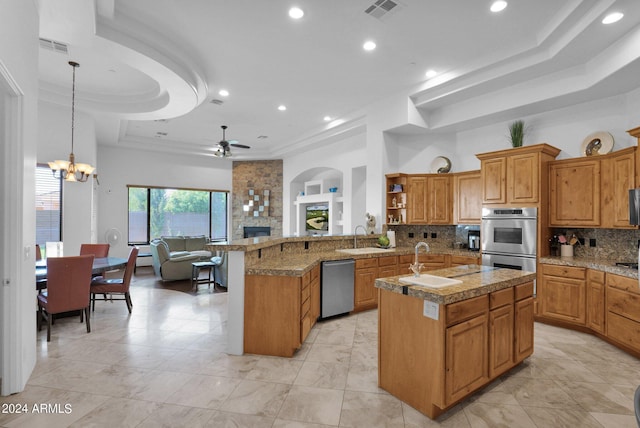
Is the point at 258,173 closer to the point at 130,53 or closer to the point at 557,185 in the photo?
the point at 130,53

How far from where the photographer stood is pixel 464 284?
2547 millimetres

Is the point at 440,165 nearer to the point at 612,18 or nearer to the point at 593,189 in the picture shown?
the point at 593,189

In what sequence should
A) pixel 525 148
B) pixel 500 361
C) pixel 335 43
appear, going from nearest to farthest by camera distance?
pixel 500 361
pixel 335 43
pixel 525 148

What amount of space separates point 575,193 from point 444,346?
11.8 feet

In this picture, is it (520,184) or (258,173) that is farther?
(258,173)

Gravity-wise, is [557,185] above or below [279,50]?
below

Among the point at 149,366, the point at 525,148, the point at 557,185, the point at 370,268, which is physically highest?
the point at 525,148

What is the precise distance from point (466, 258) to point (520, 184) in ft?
4.55

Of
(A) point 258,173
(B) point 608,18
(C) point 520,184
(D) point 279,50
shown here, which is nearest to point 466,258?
(C) point 520,184

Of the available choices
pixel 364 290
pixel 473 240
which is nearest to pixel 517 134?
pixel 473 240

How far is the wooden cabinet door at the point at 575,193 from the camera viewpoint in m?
4.18

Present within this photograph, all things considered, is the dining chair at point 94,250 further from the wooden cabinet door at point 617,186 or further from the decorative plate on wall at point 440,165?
the wooden cabinet door at point 617,186

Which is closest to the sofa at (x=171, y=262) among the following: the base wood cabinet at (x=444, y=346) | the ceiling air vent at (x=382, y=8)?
the base wood cabinet at (x=444, y=346)

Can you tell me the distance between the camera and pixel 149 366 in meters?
3.05
